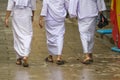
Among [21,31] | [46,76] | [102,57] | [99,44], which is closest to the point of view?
[46,76]

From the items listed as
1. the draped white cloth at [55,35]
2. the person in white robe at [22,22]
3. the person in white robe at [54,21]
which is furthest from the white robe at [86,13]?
the person in white robe at [22,22]

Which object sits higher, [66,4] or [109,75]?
[66,4]

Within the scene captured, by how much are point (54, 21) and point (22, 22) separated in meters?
0.70

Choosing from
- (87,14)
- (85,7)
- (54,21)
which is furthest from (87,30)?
(54,21)

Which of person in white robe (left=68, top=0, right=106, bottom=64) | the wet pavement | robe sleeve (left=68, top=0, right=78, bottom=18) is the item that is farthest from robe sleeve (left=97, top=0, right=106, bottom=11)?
the wet pavement

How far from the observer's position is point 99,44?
35.8 ft

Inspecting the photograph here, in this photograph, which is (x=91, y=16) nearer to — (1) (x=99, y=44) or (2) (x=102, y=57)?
(2) (x=102, y=57)

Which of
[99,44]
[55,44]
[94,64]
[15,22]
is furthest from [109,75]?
[99,44]

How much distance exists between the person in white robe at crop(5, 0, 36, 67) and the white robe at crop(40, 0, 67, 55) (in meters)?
0.36

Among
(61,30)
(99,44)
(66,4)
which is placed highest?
(66,4)

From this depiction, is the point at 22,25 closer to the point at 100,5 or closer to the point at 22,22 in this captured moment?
the point at 22,22

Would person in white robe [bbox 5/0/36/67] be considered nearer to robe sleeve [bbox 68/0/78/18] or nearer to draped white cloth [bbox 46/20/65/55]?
draped white cloth [bbox 46/20/65/55]

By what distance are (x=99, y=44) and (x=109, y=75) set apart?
3.29 metres

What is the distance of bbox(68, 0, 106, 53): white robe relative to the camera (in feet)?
27.5
